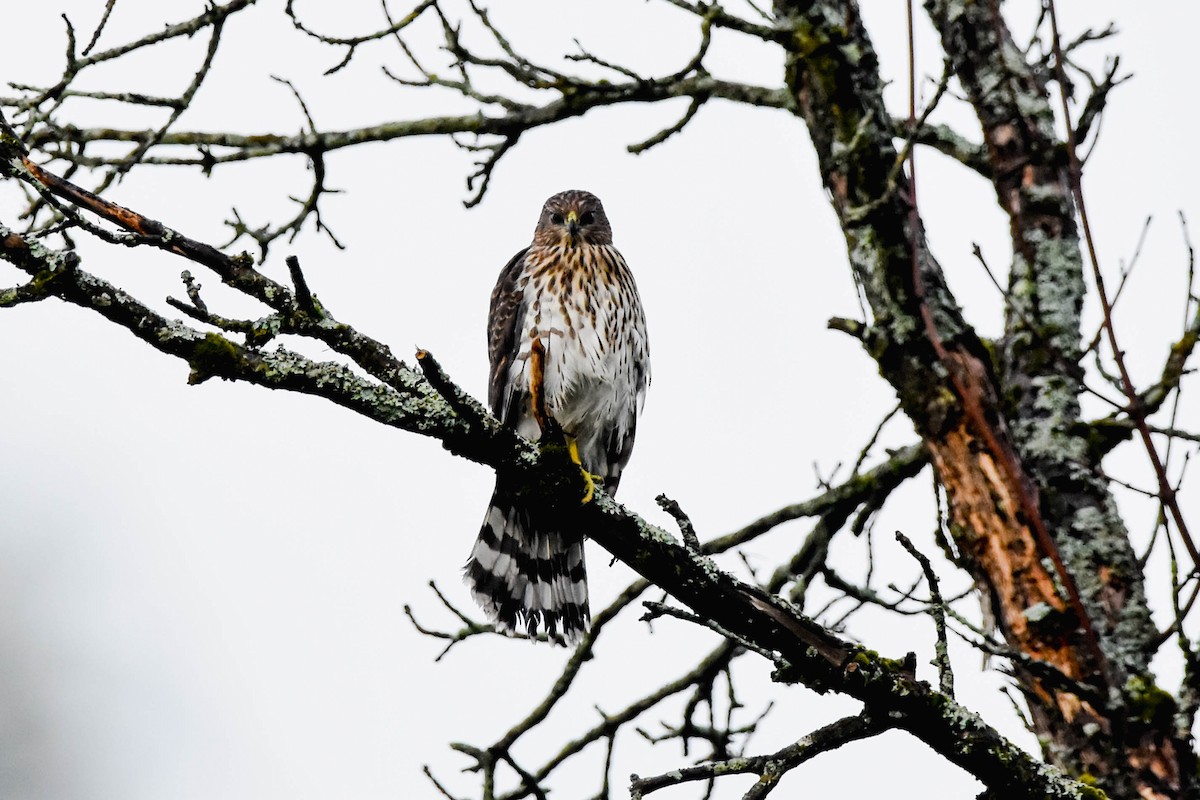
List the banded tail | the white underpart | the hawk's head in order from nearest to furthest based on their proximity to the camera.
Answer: the banded tail
the white underpart
the hawk's head

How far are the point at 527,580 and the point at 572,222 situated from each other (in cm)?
185

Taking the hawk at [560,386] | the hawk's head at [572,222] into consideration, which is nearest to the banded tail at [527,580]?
the hawk at [560,386]

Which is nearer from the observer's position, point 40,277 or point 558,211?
point 40,277

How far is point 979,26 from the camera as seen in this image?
4.26 meters

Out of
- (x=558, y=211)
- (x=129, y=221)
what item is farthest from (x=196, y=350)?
(x=558, y=211)

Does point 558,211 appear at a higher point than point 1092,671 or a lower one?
higher

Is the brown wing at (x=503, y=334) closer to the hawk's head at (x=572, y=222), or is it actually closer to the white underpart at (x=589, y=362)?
the white underpart at (x=589, y=362)

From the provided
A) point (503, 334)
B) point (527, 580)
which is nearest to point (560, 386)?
point (503, 334)

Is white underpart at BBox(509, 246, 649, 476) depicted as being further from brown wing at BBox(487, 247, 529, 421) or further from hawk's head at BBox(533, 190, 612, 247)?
hawk's head at BBox(533, 190, 612, 247)

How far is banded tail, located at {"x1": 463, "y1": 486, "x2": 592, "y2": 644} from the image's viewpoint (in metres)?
4.94

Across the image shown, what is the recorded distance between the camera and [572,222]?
605 centimetres

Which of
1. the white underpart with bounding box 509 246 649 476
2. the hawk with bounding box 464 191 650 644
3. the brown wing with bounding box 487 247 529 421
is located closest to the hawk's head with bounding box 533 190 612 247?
the hawk with bounding box 464 191 650 644

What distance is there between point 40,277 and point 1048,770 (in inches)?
86.8

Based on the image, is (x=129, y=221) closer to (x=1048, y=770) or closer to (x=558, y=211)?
(x=1048, y=770)
